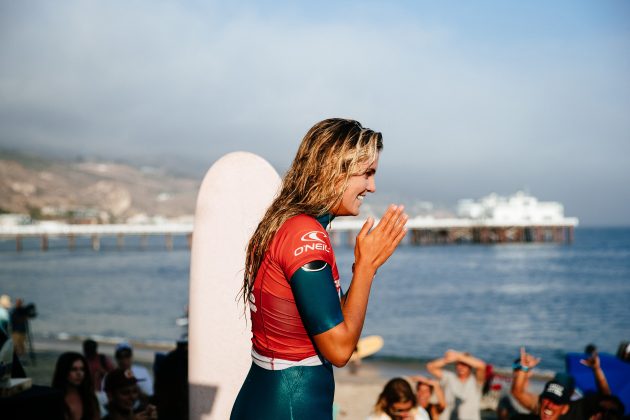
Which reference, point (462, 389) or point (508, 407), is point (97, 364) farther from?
point (508, 407)

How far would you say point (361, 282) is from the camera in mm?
1561

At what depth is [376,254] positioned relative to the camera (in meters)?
1.61

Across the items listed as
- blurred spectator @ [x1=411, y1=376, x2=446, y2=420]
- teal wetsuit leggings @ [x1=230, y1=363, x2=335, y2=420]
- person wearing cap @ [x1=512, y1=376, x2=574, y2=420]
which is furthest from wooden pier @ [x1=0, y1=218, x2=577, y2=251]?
teal wetsuit leggings @ [x1=230, y1=363, x2=335, y2=420]

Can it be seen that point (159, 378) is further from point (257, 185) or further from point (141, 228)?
point (141, 228)

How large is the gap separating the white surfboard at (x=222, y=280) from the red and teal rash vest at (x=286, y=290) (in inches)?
56.8

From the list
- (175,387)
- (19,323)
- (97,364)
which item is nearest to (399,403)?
(175,387)

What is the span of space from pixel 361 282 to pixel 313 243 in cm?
15

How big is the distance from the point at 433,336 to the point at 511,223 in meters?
75.0

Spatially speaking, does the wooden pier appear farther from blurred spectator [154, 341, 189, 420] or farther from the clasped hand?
the clasped hand

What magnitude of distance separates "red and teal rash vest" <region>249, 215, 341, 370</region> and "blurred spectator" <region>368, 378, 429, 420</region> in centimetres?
326

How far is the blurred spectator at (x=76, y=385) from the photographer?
5.40 m

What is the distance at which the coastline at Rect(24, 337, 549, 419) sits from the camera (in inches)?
408

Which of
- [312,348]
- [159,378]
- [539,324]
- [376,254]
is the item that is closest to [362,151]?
[376,254]

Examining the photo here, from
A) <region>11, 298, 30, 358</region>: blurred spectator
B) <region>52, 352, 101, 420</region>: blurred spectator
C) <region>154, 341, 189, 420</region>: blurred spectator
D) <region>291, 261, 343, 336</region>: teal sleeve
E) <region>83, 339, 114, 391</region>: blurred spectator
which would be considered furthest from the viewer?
<region>11, 298, 30, 358</region>: blurred spectator
